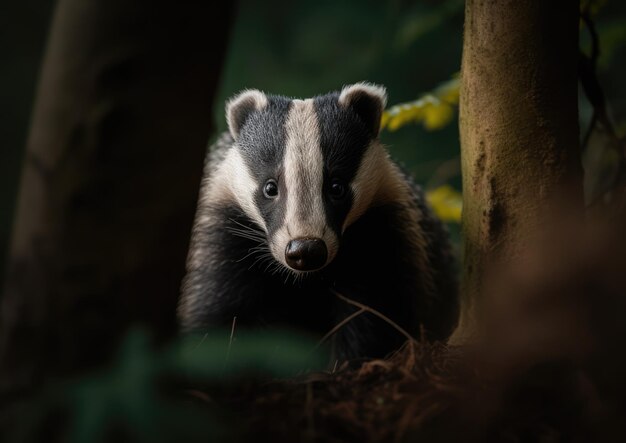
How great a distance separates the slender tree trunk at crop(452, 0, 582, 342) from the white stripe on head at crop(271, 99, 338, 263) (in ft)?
1.83

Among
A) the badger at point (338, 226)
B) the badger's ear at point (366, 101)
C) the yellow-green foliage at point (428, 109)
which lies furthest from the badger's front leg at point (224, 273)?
the yellow-green foliage at point (428, 109)

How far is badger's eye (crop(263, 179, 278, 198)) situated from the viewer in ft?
8.16

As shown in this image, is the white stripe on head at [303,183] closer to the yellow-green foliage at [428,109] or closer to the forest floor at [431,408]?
the yellow-green foliage at [428,109]

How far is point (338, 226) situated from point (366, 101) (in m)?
0.65

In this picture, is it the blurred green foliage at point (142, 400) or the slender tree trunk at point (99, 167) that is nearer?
the blurred green foliage at point (142, 400)

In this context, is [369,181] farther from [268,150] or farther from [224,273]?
[224,273]

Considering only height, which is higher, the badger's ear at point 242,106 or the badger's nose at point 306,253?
the badger's ear at point 242,106

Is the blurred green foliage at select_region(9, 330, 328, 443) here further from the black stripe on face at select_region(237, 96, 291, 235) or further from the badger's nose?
the black stripe on face at select_region(237, 96, 291, 235)

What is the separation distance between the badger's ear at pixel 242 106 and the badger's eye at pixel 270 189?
1.34 feet

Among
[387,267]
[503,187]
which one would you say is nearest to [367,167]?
[387,267]

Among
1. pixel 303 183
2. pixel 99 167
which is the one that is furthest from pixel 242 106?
pixel 99 167

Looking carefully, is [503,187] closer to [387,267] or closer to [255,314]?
[387,267]

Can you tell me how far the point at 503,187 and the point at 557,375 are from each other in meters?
0.67

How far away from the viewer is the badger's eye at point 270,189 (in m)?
2.49
